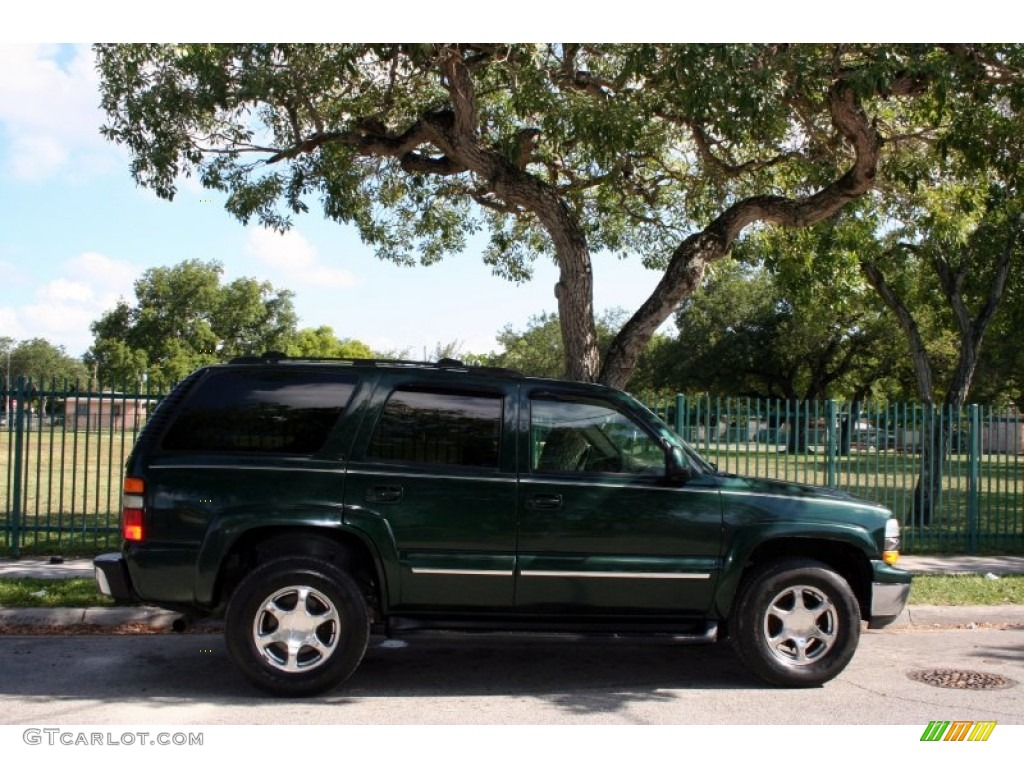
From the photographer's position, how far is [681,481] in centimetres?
596

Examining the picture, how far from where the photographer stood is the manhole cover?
20.4 ft

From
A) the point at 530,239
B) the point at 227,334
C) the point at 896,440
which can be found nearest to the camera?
the point at 896,440

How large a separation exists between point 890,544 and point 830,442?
5.94 meters

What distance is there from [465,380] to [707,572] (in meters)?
1.92

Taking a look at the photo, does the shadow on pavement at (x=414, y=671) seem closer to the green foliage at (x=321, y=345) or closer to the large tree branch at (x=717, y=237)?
the large tree branch at (x=717, y=237)

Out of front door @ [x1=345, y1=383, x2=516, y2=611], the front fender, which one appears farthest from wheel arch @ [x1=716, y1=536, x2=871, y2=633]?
front door @ [x1=345, y1=383, x2=516, y2=611]

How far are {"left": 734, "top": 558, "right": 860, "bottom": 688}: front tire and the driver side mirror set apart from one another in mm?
769

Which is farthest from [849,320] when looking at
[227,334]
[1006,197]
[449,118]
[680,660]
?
[227,334]

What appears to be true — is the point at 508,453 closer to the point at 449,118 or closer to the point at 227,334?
the point at 449,118

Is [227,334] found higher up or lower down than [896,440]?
higher up

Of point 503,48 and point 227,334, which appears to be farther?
point 227,334

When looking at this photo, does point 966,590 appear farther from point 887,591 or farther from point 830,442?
Result: point 887,591

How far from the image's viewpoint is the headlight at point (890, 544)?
612 cm

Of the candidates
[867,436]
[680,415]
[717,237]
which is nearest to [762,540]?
[680,415]
